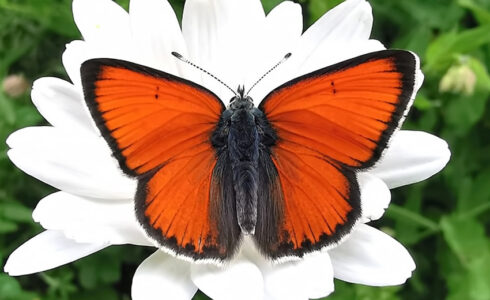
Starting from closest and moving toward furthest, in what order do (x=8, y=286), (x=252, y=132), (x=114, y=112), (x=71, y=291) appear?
1. (x=114, y=112)
2. (x=252, y=132)
3. (x=8, y=286)
4. (x=71, y=291)

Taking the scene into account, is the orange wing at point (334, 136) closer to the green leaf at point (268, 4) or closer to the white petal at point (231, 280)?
the white petal at point (231, 280)

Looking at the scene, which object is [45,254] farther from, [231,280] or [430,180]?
[430,180]

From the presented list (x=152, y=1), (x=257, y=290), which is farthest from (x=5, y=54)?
(x=257, y=290)

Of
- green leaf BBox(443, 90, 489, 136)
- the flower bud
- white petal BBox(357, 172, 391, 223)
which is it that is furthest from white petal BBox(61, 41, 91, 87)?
green leaf BBox(443, 90, 489, 136)

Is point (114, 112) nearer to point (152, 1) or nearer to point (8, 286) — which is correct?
point (152, 1)

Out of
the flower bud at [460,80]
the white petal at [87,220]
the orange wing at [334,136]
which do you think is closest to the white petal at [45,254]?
the white petal at [87,220]

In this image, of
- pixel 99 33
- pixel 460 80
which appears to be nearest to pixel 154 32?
pixel 99 33
